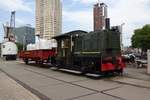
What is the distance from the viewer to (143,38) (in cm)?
4756

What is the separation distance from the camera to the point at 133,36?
5216cm

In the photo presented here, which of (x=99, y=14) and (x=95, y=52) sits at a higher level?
(x=99, y=14)

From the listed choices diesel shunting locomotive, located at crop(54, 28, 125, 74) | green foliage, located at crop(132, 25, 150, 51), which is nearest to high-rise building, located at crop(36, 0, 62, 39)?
green foliage, located at crop(132, 25, 150, 51)

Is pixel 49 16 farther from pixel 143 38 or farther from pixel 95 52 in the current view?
pixel 95 52

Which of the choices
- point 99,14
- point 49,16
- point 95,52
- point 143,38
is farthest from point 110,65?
point 49,16

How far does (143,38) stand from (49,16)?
133 feet

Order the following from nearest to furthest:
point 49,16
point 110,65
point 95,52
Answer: point 110,65, point 95,52, point 49,16

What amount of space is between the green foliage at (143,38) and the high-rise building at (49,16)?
30.8 m

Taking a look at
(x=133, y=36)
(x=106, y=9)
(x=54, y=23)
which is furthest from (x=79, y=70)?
(x=54, y=23)

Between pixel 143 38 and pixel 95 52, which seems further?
pixel 143 38

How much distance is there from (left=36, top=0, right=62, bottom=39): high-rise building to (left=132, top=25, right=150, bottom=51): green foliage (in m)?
30.8

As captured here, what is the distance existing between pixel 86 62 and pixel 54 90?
5.55 m

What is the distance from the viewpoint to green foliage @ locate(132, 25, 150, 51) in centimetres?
4718

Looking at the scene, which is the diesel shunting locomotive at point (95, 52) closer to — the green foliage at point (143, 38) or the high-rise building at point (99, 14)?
the high-rise building at point (99, 14)
